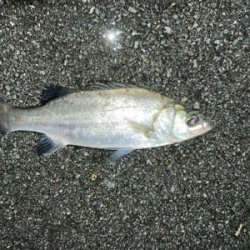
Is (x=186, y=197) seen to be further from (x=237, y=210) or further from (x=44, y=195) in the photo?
(x=44, y=195)

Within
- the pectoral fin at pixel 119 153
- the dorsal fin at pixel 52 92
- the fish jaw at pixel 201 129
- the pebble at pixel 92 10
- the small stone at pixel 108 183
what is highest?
the pebble at pixel 92 10

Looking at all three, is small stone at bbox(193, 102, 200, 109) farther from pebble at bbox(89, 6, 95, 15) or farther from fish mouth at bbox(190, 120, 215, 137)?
pebble at bbox(89, 6, 95, 15)

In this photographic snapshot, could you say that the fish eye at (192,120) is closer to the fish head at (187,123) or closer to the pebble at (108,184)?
the fish head at (187,123)

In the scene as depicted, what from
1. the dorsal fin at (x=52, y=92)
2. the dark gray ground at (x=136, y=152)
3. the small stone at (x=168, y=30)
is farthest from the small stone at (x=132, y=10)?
the dorsal fin at (x=52, y=92)

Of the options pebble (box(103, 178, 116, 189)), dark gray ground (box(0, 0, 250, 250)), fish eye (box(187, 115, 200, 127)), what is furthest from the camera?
pebble (box(103, 178, 116, 189))

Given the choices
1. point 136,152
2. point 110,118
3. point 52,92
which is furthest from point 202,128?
point 52,92

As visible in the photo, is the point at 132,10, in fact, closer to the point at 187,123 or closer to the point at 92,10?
the point at 92,10

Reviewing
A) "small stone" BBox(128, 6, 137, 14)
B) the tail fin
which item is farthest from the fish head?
the tail fin
